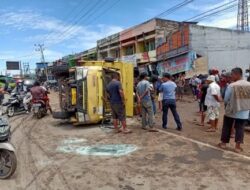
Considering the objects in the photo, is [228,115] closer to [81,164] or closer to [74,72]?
[81,164]

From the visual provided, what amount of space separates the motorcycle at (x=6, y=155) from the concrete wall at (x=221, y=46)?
25.4 metres

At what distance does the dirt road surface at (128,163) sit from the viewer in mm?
5648

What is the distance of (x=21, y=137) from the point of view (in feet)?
35.0

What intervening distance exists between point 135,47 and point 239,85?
1383 inches

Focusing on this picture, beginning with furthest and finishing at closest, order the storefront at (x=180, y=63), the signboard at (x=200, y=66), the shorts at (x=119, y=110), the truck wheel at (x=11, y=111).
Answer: the storefront at (x=180, y=63)
the signboard at (x=200, y=66)
the truck wheel at (x=11, y=111)
the shorts at (x=119, y=110)

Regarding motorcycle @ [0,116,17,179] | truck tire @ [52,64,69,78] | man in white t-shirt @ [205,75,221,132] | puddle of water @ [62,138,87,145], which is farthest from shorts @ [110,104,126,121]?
motorcycle @ [0,116,17,179]

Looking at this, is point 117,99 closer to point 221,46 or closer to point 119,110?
point 119,110

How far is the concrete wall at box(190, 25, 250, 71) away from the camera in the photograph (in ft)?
101

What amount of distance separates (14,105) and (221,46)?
22.0 metres

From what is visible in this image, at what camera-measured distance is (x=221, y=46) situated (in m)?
33.1

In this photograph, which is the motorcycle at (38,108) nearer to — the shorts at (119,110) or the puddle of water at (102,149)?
the shorts at (119,110)

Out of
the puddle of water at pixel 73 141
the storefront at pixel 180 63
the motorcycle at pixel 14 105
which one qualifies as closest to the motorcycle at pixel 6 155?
the puddle of water at pixel 73 141

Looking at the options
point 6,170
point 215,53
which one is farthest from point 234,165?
point 215,53

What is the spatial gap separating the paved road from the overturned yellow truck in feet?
6.20
